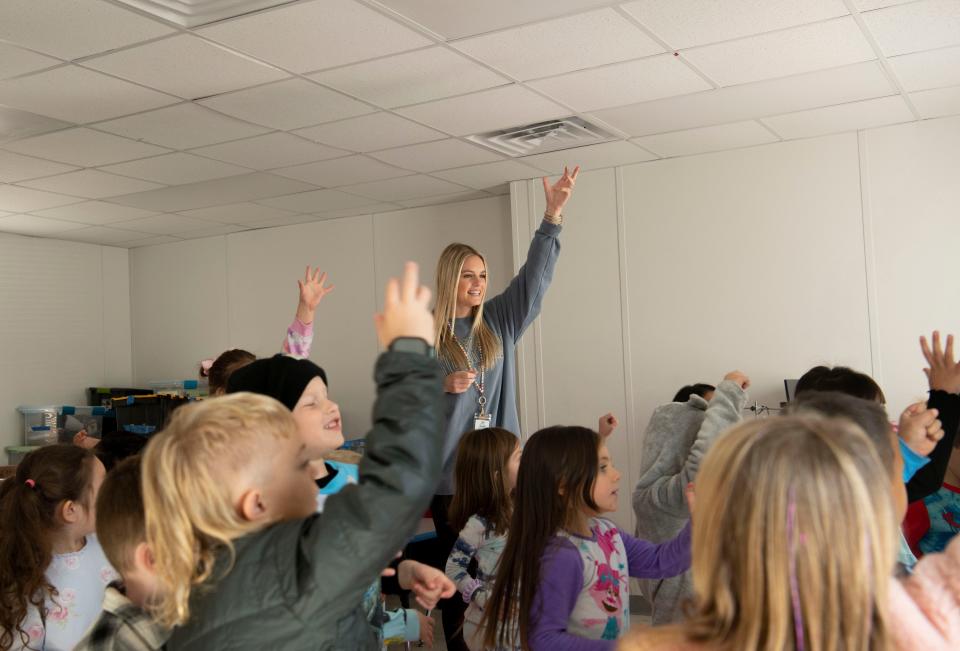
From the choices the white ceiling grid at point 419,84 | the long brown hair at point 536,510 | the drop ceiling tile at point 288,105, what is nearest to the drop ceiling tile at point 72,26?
the white ceiling grid at point 419,84

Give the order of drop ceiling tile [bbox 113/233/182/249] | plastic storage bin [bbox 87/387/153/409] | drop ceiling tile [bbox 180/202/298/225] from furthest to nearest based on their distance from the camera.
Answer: drop ceiling tile [bbox 113/233/182/249] < plastic storage bin [bbox 87/387/153/409] < drop ceiling tile [bbox 180/202/298/225]

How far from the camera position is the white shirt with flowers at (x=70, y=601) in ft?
7.59

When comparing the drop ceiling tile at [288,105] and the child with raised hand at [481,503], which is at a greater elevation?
the drop ceiling tile at [288,105]

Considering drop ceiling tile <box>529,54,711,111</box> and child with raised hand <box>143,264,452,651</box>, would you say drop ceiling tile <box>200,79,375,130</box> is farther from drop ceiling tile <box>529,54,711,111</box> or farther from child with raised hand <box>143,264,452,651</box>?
child with raised hand <box>143,264,452,651</box>

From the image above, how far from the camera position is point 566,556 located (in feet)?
6.56

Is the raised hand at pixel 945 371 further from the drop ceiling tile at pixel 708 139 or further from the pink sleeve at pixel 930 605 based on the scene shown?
the drop ceiling tile at pixel 708 139

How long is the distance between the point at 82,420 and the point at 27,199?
2.14 metres

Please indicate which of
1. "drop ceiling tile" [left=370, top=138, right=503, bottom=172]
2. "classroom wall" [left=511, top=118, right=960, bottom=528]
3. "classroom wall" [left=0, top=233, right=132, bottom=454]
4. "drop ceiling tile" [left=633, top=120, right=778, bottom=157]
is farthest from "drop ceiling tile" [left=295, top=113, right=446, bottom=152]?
"classroom wall" [left=0, top=233, right=132, bottom=454]

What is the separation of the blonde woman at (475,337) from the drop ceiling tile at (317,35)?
81 cm

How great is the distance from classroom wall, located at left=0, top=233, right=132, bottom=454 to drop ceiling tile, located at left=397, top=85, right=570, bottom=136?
4493 mm

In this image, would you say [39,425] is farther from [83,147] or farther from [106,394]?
[83,147]

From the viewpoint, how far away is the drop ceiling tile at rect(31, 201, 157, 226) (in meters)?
6.28

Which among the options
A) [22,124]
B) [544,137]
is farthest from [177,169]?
[544,137]

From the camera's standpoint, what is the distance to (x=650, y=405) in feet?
18.4
